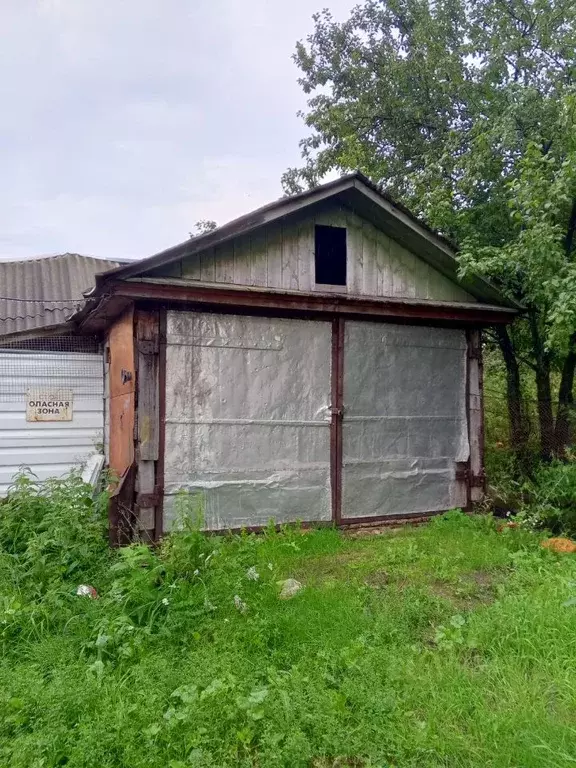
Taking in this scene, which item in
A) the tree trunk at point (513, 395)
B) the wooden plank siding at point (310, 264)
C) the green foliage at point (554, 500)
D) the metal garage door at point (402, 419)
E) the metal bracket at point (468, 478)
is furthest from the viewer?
the tree trunk at point (513, 395)

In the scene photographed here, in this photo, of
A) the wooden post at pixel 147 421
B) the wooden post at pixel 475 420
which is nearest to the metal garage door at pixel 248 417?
the wooden post at pixel 147 421

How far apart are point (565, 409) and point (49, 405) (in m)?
6.66

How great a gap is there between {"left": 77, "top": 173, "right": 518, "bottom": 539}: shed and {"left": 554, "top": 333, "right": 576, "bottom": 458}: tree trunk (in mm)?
1126

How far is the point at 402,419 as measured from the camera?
6.11 m

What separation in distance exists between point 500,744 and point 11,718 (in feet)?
7.59

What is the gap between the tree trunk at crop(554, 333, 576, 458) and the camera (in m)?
6.76

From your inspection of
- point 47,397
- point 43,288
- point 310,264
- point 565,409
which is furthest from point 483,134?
point 43,288

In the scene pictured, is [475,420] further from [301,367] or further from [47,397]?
[47,397]

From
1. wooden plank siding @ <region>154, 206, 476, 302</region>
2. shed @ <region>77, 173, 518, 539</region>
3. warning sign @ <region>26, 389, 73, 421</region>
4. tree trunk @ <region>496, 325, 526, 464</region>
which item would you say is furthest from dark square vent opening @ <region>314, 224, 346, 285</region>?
warning sign @ <region>26, 389, 73, 421</region>

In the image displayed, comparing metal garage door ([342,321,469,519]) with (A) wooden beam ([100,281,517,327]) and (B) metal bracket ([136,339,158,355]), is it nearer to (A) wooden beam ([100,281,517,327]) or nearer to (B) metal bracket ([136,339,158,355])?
(A) wooden beam ([100,281,517,327])

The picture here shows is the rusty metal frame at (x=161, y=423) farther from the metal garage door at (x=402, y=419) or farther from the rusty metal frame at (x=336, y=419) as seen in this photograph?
the metal garage door at (x=402, y=419)

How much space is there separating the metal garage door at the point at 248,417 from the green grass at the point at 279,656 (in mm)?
618

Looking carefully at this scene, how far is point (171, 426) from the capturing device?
5.11 m

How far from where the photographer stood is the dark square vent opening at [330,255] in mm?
5992
